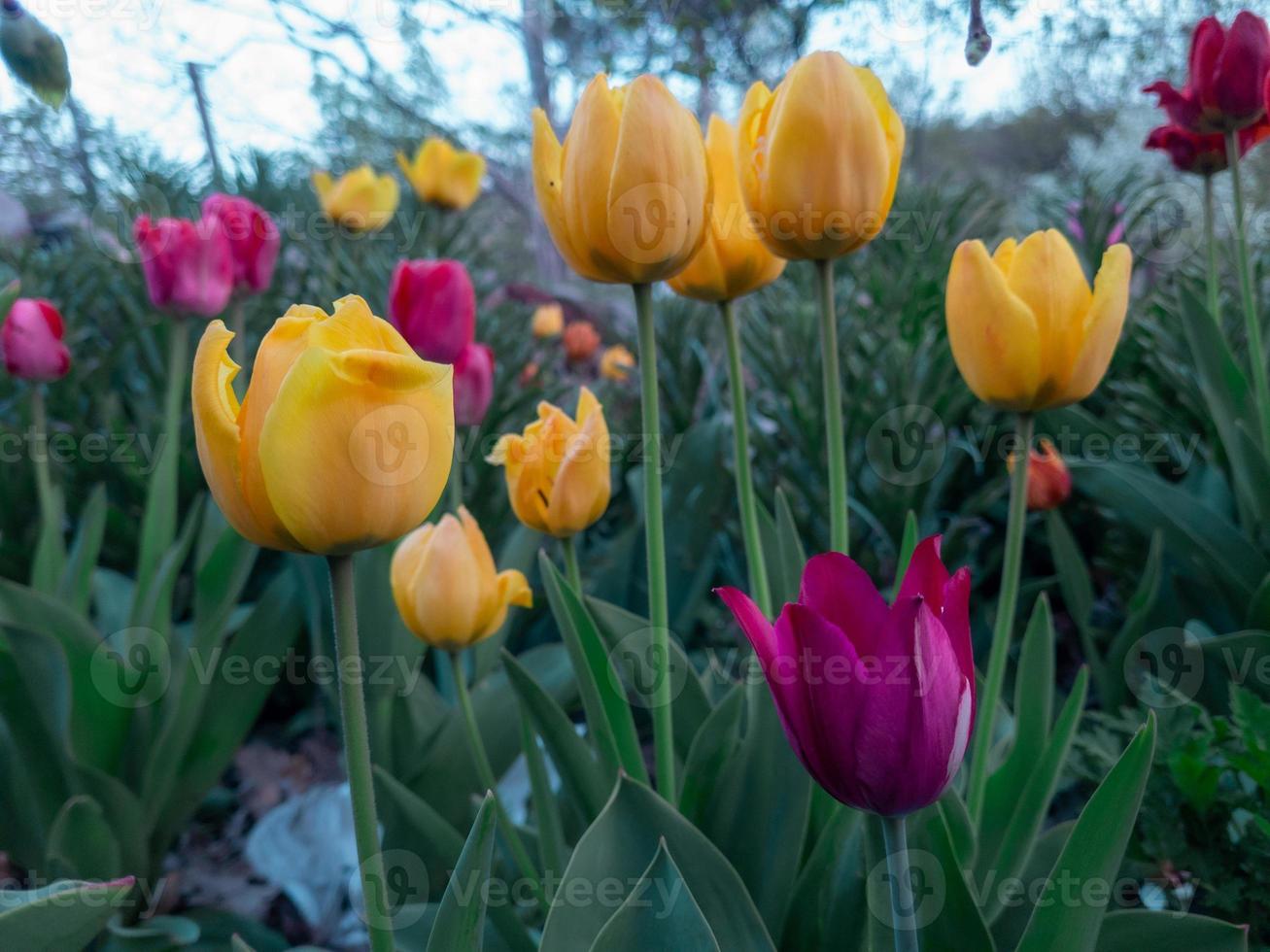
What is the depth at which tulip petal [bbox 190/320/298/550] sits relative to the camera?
0.47 meters

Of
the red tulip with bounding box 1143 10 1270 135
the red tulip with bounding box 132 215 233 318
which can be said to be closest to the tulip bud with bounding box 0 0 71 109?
the red tulip with bounding box 132 215 233 318

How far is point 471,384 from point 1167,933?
1.02 metres

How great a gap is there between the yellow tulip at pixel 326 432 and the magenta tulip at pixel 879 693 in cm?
18

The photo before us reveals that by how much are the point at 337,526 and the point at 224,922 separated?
0.99m

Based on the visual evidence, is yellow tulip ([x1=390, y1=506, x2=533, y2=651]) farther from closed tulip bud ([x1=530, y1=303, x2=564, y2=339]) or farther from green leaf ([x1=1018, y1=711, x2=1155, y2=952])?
closed tulip bud ([x1=530, y1=303, x2=564, y2=339])

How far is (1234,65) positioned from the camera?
118 cm

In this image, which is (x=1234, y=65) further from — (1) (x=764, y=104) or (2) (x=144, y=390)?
(2) (x=144, y=390)

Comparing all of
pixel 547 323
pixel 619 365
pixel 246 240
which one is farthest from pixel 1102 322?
pixel 547 323

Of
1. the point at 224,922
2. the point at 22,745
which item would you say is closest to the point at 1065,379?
the point at 224,922

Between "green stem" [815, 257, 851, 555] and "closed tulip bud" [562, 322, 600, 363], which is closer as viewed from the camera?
"green stem" [815, 257, 851, 555]

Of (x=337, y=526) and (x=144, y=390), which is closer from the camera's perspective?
(x=337, y=526)

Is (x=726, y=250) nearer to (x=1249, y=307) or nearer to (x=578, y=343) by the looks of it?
(x=1249, y=307)

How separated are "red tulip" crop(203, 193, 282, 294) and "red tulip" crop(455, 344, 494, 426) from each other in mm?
559

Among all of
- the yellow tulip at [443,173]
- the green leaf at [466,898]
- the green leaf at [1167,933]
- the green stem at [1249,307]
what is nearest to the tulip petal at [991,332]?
the green leaf at [1167,933]
